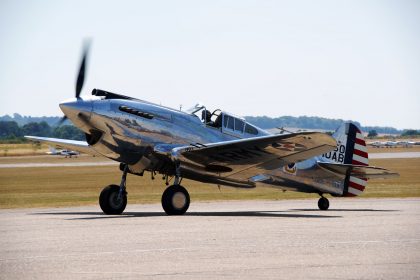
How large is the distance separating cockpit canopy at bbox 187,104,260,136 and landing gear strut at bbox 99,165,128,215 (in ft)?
8.41

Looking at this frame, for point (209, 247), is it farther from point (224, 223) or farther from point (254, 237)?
point (224, 223)

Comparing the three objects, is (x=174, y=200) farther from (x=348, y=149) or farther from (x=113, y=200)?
(x=348, y=149)

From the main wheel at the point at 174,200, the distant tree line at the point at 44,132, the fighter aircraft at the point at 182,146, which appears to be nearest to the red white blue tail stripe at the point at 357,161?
the fighter aircraft at the point at 182,146

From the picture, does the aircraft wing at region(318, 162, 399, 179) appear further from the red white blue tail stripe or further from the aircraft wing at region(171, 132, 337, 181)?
the aircraft wing at region(171, 132, 337, 181)

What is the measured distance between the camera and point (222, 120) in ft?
70.8

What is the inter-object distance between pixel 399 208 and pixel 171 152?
7380mm

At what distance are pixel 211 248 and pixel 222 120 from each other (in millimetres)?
9843

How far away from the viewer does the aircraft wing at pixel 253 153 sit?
1878 centimetres

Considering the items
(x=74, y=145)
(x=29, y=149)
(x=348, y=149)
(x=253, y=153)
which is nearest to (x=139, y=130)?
(x=253, y=153)

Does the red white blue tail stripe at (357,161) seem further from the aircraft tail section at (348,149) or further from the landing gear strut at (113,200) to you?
the landing gear strut at (113,200)

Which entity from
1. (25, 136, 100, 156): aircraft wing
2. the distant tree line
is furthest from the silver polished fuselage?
the distant tree line

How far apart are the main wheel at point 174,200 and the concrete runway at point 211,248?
4.86 feet

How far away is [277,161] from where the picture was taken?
68.8 ft

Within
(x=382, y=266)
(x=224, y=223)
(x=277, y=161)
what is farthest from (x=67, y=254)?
(x=277, y=161)
